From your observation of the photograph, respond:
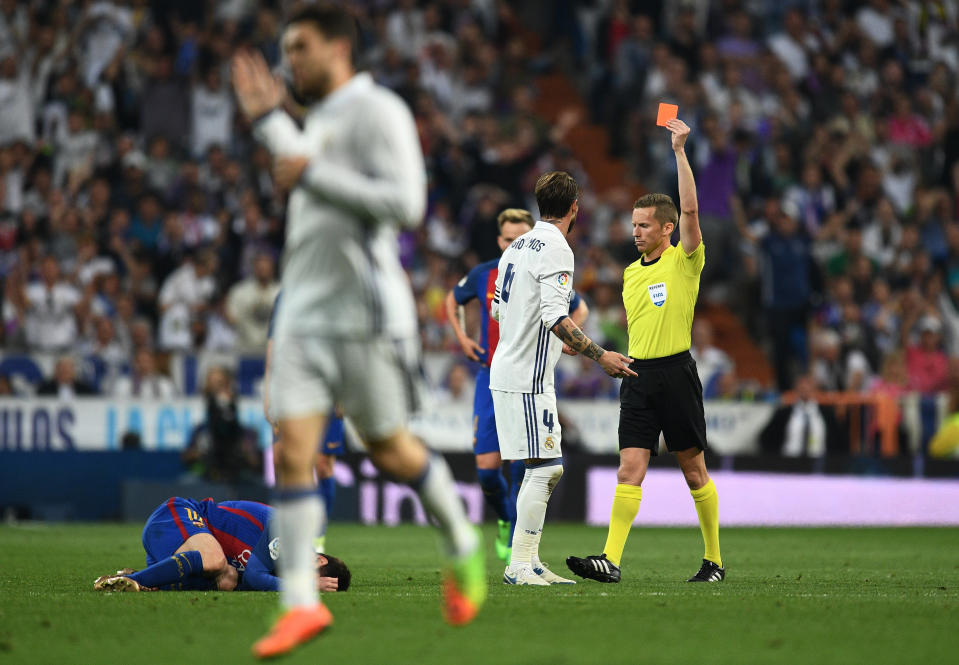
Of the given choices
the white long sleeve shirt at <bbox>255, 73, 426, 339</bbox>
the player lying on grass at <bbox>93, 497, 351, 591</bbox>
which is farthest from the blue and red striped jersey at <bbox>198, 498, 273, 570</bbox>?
the white long sleeve shirt at <bbox>255, 73, 426, 339</bbox>

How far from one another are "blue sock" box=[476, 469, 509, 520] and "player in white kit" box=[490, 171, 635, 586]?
2006mm

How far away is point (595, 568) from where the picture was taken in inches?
330

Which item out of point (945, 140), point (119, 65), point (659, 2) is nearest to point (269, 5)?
point (119, 65)

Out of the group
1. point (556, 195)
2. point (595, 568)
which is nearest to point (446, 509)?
point (595, 568)

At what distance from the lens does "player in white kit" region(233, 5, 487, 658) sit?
534 cm

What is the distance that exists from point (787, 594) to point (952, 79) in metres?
18.4

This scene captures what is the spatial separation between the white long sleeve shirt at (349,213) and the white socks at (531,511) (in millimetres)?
3259

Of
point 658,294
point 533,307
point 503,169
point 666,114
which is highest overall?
point 503,169

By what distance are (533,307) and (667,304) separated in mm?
851

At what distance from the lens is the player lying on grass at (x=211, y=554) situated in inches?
307

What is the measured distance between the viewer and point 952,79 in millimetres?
24109

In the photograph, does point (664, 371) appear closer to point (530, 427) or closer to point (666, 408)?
point (666, 408)

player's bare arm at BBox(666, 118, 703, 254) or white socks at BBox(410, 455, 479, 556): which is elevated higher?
player's bare arm at BBox(666, 118, 703, 254)

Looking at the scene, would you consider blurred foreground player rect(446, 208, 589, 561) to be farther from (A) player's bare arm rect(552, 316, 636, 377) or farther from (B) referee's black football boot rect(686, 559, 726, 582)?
(A) player's bare arm rect(552, 316, 636, 377)
